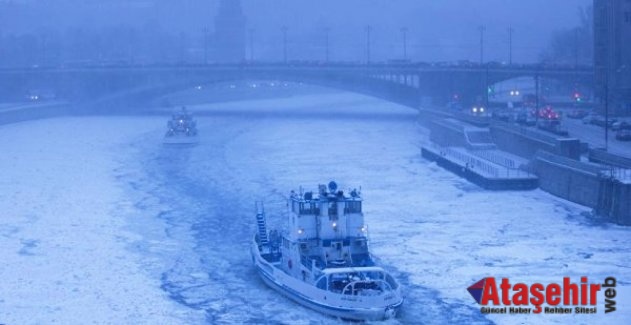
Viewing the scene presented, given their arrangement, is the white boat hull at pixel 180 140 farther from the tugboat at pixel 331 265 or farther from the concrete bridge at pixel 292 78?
the tugboat at pixel 331 265

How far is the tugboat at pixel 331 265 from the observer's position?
54.1 ft

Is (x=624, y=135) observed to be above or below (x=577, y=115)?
below

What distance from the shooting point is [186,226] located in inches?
961

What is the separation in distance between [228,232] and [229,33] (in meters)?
88.0

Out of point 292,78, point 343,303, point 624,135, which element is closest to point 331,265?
point 343,303

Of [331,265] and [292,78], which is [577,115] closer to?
[292,78]

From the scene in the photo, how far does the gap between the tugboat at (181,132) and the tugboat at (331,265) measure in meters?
25.4

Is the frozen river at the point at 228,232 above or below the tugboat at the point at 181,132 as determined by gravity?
below

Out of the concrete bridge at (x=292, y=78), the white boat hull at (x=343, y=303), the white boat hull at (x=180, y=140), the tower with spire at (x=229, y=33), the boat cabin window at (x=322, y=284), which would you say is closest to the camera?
the white boat hull at (x=343, y=303)

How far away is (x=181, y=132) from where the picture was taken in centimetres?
4581

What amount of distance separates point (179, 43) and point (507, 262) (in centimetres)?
8967

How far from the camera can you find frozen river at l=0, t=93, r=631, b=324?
58.1 ft

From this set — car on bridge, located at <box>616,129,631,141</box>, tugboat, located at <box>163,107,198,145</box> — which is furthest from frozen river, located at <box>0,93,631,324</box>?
car on bridge, located at <box>616,129,631,141</box>

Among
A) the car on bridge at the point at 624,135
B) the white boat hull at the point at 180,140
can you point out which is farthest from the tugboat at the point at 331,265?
the white boat hull at the point at 180,140
